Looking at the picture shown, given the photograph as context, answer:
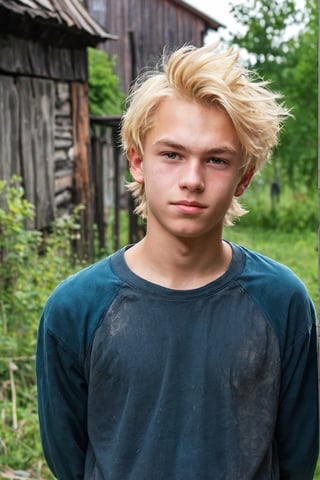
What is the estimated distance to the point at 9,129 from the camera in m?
8.25

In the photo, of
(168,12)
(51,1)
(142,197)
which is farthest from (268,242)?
(142,197)

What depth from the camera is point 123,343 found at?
2.21 m

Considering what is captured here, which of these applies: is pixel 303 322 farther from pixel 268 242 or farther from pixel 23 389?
pixel 268 242

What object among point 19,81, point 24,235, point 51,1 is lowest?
point 24,235

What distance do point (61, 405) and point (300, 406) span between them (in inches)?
24.8

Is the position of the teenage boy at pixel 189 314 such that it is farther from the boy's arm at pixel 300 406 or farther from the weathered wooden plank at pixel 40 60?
the weathered wooden plank at pixel 40 60

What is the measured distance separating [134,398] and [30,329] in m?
4.15

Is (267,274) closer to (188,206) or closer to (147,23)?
(188,206)

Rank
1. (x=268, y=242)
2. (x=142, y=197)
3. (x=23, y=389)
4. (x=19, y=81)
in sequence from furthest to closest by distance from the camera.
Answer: (x=268, y=242)
(x=19, y=81)
(x=23, y=389)
(x=142, y=197)

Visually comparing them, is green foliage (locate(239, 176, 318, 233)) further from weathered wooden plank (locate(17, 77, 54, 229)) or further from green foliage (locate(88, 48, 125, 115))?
weathered wooden plank (locate(17, 77, 54, 229))

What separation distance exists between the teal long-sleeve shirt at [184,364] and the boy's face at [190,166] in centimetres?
19

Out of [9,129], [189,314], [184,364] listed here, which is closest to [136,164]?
[189,314]

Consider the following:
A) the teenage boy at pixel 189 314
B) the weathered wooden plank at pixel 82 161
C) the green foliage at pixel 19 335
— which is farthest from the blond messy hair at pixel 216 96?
the weathered wooden plank at pixel 82 161

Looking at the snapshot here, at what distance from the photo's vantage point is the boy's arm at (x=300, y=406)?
2.29 meters
